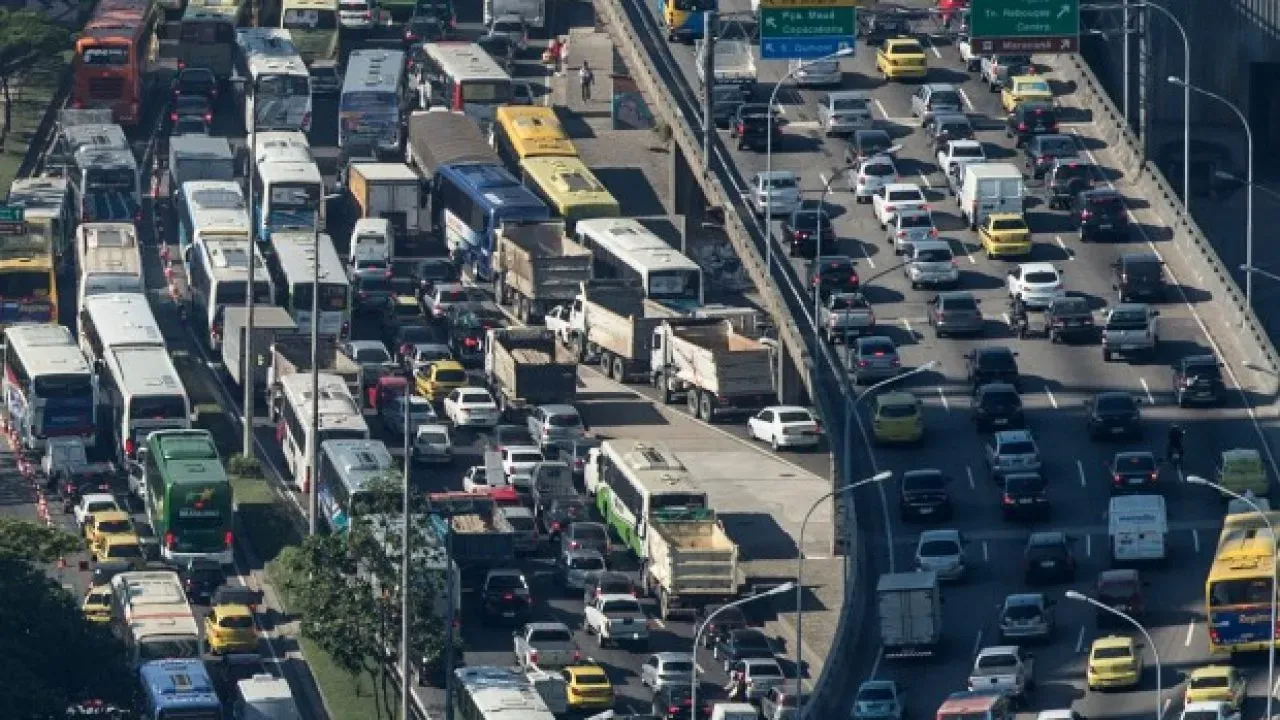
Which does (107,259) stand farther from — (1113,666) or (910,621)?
(1113,666)

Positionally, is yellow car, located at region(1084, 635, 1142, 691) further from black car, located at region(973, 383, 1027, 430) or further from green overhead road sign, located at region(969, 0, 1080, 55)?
green overhead road sign, located at region(969, 0, 1080, 55)

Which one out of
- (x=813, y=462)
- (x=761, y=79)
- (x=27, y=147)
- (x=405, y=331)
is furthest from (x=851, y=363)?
(x=27, y=147)

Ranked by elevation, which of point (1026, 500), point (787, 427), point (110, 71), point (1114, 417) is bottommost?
point (787, 427)

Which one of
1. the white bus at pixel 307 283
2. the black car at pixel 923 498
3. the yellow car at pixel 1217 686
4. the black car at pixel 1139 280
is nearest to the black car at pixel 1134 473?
the black car at pixel 923 498

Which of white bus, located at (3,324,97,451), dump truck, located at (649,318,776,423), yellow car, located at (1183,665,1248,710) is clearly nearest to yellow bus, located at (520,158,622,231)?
dump truck, located at (649,318,776,423)

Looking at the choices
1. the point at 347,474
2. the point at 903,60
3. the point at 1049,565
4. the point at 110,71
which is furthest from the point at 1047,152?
the point at 347,474

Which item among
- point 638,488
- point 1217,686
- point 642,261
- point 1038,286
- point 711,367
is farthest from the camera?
point 642,261
